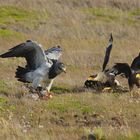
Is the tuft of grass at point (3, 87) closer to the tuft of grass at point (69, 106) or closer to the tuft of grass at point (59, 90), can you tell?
the tuft of grass at point (59, 90)

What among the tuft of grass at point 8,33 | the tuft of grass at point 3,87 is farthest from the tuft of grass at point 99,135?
the tuft of grass at point 8,33

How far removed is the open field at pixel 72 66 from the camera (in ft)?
33.9

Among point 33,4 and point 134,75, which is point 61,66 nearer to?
point 134,75

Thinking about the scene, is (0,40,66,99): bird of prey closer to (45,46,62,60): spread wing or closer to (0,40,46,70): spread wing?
(0,40,46,70): spread wing

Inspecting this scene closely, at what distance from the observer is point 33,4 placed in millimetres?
43219

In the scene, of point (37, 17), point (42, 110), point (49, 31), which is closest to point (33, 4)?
point (37, 17)

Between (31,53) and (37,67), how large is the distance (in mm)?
→ 372

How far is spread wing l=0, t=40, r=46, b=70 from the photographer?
45.1 ft

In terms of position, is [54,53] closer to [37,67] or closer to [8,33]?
[37,67]

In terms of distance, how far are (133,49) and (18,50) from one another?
16.0 metres

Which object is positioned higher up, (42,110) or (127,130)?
(127,130)

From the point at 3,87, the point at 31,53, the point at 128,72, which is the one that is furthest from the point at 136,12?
the point at 31,53

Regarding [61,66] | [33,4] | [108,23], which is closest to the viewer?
[61,66]

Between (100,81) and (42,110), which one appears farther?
(100,81)
